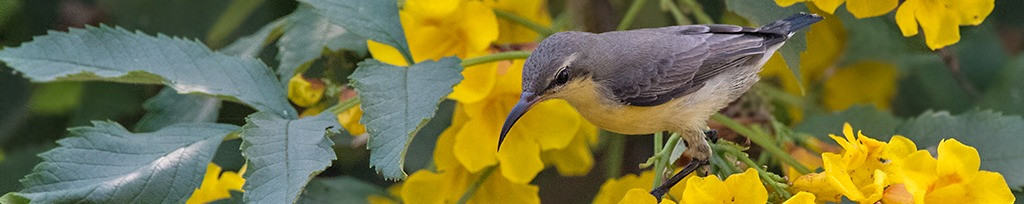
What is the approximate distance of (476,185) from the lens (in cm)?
127

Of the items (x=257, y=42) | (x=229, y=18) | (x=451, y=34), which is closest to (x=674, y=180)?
(x=451, y=34)

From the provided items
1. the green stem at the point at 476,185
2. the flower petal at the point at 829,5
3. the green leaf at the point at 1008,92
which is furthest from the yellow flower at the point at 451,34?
the green leaf at the point at 1008,92

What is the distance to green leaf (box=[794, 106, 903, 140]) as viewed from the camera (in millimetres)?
1388

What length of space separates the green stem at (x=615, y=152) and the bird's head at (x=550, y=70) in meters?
0.35

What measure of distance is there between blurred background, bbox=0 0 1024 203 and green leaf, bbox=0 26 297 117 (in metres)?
0.24

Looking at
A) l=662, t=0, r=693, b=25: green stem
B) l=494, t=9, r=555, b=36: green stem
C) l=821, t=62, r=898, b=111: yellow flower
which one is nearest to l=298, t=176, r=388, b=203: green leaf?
l=494, t=9, r=555, b=36: green stem

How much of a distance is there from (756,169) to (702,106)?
15cm

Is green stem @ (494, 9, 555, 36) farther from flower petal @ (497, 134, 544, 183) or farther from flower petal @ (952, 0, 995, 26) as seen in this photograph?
flower petal @ (952, 0, 995, 26)

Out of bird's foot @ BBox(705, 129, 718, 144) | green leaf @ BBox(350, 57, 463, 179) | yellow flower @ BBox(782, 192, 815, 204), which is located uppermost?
green leaf @ BBox(350, 57, 463, 179)

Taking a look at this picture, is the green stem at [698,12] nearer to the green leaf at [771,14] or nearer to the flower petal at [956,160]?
the green leaf at [771,14]

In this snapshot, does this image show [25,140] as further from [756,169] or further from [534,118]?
[756,169]

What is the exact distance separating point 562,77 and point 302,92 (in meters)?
0.29

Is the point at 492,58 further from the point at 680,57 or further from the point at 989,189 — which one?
the point at 989,189

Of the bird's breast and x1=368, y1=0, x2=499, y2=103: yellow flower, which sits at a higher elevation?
x1=368, y1=0, x2=499, y2=103: yellow flower
